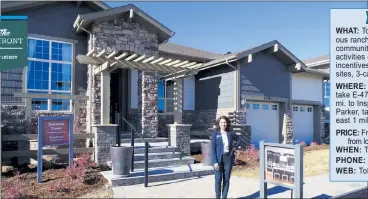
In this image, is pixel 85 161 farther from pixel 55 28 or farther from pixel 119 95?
pixel 55 28

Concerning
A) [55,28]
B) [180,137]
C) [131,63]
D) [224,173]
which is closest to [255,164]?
[180,137]

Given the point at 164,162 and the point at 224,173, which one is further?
the point at 164,162

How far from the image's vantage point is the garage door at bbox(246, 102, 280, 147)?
1518 cm

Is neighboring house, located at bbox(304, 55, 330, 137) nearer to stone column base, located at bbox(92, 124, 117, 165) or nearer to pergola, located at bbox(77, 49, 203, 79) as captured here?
pergola, located at bbox(77, 49, 203, 79)

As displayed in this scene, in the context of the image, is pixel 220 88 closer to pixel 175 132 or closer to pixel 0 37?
pixel 175 132

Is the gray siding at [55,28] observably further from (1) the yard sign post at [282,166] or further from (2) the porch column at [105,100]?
(1) the yard sign post at [282,166]

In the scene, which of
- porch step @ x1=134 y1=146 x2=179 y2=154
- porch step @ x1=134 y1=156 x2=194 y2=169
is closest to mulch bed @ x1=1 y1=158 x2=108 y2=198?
porch step @ x1=134 y1=156 x2=194 y2=169

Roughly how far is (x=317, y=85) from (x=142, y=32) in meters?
10.8

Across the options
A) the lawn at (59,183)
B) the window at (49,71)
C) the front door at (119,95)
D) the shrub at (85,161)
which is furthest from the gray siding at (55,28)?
the shrub at (85,161)

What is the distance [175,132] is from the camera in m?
11.1

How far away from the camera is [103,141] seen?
9656 millimetres

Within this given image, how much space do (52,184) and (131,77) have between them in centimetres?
659

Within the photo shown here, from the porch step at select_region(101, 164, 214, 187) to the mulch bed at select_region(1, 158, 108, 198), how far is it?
0.32m

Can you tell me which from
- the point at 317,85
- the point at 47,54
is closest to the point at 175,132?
the point at 47,54
